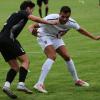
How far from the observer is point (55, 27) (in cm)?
1034

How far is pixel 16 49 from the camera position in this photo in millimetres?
9516

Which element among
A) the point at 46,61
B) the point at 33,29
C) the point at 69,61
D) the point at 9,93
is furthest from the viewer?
the point at 69,61

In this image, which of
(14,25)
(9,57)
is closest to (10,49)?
(9,57)

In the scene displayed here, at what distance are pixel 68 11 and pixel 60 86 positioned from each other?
1734 mm

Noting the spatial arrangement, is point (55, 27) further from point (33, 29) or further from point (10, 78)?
point (10, 78)

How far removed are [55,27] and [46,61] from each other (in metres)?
0.73

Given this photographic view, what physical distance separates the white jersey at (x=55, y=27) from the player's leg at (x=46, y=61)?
→ 0.58 ft

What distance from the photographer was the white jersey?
1021 centimetres

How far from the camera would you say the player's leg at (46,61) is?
32.9 ft

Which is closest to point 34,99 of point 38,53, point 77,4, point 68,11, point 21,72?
point 21,72

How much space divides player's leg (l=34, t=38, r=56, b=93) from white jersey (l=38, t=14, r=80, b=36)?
0.58ft

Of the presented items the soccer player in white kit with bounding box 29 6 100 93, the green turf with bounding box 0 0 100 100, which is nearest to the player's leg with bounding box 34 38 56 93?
the soccer player in white kit with bounding box 29 6 100 93

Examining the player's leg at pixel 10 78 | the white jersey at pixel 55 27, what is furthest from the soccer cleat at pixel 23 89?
the white jersey at pixel 55 27

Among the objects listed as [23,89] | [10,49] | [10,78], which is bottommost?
[23,89]
